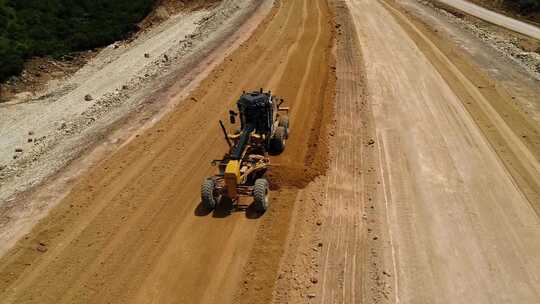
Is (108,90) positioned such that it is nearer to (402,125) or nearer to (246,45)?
(246,45)

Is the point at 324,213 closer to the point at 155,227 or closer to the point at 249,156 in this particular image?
the point at 249,156

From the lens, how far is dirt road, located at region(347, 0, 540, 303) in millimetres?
10312

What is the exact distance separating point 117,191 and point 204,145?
144 inches

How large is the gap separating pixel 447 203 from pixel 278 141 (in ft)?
18.6

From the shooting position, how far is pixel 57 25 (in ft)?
103

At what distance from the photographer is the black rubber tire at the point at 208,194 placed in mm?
11711

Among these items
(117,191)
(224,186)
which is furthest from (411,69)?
(117,191)

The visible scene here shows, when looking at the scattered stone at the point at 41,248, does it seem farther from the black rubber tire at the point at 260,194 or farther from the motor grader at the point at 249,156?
the black rubber tire at the point at 260,194

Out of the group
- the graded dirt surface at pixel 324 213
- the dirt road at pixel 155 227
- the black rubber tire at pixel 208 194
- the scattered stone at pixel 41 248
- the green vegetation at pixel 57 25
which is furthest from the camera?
the green vegetation at pixel 57 25

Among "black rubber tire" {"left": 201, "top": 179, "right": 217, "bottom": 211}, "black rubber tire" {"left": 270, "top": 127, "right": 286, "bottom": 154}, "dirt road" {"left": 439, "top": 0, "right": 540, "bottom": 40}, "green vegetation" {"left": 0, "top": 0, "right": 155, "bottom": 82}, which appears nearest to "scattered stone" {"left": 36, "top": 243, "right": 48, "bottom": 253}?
"black rubber tire" {"left": 201, "top": 179, "right": 217, "bottom": 211}

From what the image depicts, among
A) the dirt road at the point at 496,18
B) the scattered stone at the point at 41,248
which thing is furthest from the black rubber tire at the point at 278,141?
the dirt road at the point at 496,18

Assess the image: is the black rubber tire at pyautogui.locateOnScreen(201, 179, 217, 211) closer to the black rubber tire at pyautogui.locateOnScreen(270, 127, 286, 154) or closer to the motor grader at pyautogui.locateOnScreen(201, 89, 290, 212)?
the motor grader at pyautogui.locateOnScreen(201, 89, 290, 212)

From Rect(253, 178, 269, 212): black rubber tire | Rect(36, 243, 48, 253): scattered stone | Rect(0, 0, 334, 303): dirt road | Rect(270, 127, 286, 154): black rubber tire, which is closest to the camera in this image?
Rect(0, 0, 334, 303): dirt road

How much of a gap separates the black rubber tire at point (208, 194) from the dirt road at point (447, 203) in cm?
499
